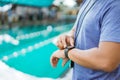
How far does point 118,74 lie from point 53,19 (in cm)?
551

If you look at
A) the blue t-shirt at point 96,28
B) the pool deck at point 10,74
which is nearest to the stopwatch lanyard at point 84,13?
the blue t-shirt at point 96,28

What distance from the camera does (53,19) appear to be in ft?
21.3

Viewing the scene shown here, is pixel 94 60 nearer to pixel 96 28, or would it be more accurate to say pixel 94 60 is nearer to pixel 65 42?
pixel 96 28

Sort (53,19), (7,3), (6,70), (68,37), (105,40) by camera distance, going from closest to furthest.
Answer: (105,40)
(68,37)
(6,70)
(7,3)
(53,19)

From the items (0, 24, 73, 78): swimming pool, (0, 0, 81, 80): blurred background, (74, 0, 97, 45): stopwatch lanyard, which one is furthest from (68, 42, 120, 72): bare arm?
(0, 24, 73, 78): swimming pool

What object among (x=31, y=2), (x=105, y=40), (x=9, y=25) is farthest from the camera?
(x=31, y=2)

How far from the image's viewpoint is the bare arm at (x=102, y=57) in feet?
2.94

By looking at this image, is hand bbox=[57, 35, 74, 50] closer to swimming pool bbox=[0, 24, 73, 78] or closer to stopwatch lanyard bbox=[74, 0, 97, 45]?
stopwatch lanyard bbox=[74, 0, 97, 45]

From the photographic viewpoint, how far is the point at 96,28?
3.17 feet

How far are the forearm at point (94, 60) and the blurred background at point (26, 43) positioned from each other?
1.89 m

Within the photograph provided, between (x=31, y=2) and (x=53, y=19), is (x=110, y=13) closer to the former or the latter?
(x=31, y=2)

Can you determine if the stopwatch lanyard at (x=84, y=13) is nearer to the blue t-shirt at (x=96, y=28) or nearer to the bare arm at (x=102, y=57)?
the blue t-shirt at (x=96, y=28)

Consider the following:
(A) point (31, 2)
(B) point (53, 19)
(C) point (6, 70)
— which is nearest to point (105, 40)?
(C) point (6, 70)

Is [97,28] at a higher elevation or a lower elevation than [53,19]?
higher
